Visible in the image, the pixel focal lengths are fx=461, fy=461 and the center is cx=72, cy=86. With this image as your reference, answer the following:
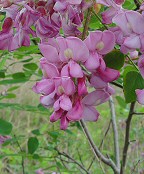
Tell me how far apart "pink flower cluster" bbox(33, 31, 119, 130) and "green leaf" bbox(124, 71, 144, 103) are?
94 mm

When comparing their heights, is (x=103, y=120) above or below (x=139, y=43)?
below

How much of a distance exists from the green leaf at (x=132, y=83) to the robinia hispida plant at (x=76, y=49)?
2.2 inches

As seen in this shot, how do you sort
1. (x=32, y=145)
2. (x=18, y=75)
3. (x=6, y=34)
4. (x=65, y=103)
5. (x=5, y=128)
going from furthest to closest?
(x=32, y=145), (x=18, y=75), (x=5, y=128), (x=6, y=34), (x=65, y=103)

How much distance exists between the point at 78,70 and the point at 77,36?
0.06m

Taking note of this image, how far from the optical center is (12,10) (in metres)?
0.59

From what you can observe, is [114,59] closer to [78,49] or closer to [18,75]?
[78,49]

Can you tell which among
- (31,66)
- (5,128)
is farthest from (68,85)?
(31,66)

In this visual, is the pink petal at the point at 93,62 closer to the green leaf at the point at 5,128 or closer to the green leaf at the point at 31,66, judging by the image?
the green leaf at the point at 5,128

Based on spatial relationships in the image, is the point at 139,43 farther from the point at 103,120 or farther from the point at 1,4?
the point at 103,120

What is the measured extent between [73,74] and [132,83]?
0.50 feet

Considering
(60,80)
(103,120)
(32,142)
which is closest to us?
(60,80)

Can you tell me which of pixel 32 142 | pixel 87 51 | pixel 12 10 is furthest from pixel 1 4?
pixel 32 142

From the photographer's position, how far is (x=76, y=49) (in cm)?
52

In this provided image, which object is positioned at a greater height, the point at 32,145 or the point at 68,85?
the point at 68,85
